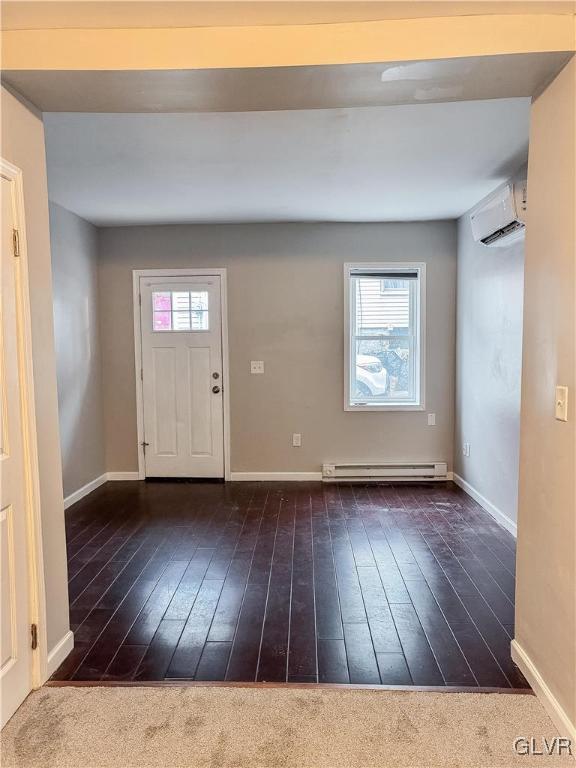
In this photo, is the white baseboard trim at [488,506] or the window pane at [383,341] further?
the window pane at [383,341]

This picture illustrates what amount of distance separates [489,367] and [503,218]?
120cm

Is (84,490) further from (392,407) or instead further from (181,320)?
(392,407)

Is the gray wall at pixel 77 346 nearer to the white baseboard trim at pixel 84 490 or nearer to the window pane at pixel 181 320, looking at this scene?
the white baseboard trim at pixel 84 490

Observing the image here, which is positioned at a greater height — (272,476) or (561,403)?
(561,403)

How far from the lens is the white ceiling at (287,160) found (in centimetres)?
253

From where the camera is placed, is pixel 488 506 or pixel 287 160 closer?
pixel 287 160

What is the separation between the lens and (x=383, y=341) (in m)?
4.87

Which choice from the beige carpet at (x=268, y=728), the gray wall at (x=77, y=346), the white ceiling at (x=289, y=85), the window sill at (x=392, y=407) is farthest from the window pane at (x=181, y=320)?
the beige carpet at (x=268, y=728)

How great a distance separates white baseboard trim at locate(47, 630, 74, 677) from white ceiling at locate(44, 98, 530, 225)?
8.09 ft

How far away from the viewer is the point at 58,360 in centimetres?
405

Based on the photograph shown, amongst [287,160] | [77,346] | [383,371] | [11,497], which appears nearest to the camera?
[11,497]

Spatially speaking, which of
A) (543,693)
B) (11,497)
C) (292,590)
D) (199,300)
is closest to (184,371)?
(199,300)

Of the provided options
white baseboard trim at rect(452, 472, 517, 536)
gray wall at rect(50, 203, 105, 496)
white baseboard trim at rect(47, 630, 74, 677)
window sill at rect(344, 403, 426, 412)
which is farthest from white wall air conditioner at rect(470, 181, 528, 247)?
gray wall at rect(50, 203, 105, 496)

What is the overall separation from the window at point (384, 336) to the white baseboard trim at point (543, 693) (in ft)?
9.52
